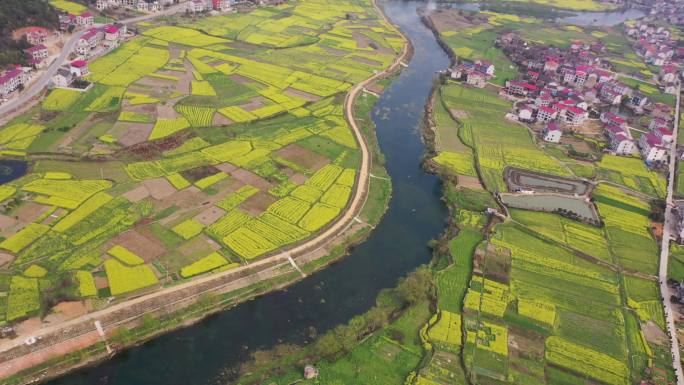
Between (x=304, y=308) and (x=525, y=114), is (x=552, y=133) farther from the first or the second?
(x=304, y=308)

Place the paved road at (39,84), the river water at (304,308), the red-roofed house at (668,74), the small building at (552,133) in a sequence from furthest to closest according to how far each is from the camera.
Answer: the red-roofed house at (668,74), the small building at (552,133), the paved road at (39,84), the river water at (304,308)

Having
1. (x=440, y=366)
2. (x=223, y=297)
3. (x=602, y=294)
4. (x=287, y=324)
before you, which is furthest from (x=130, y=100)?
(x=602, y=294)

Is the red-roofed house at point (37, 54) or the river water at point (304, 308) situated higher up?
the red-roofed house at point (37, 54)

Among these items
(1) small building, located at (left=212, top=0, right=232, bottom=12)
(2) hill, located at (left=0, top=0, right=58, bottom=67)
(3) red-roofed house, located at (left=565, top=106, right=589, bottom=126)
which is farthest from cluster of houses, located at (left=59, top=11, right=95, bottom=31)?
(3) red-roofed house, located at (left=565, top=106, right=589, bottom=126)

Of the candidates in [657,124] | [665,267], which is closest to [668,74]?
[657,124]

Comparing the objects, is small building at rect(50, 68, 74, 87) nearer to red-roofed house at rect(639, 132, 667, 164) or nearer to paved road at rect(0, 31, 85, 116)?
paved road at rect(0, 31, 85, 116)

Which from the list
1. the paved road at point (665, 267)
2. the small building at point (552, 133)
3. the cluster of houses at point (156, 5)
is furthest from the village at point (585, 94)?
the cluster of houses at point (156, 5)

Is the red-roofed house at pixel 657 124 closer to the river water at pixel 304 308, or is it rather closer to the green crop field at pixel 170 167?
the river water at pixel 304 308

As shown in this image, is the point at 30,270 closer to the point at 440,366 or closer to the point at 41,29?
the point at 440,366
